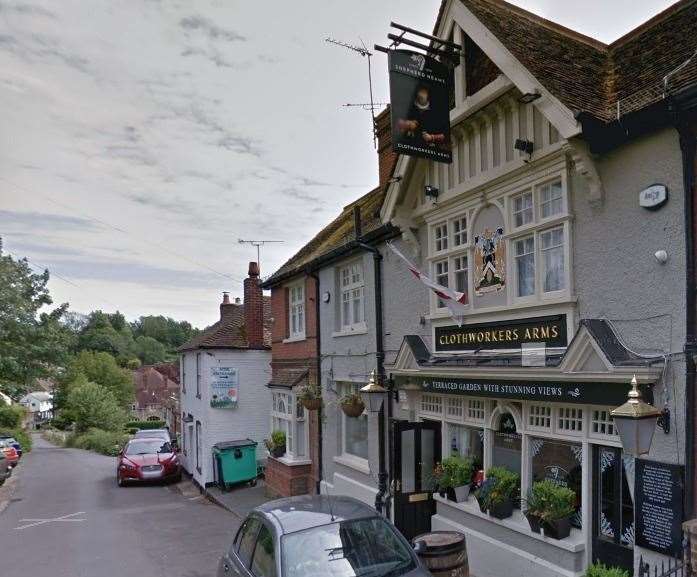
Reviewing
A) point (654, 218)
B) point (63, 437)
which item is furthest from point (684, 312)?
point (63, 437)

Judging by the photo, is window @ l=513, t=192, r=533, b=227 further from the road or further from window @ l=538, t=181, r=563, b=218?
the road

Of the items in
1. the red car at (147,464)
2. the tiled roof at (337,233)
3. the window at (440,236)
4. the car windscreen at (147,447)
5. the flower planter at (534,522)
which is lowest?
the red car at (147,464)

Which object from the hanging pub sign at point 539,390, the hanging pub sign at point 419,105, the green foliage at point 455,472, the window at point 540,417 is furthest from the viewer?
the green foliage at point 455,472

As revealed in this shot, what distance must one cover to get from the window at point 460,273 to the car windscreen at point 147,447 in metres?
16.2

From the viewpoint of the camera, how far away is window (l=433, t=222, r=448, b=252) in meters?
9.54

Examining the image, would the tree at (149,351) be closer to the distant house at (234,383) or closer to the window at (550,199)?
the distant house at (234,383)

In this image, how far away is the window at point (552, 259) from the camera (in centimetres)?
734

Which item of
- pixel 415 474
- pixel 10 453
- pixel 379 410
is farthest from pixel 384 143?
pixel 10 453

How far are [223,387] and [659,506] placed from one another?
15.7 meters

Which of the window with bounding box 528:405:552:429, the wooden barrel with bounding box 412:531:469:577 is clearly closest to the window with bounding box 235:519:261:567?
the wooden barrel with bounding box 412:531:469:577

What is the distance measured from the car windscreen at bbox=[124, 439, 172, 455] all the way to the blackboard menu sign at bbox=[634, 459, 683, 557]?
1883cm

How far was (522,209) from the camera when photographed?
7934mm

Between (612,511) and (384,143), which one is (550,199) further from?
(384,143)

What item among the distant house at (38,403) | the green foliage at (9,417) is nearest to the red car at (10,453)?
the green foliage at (9,417)
